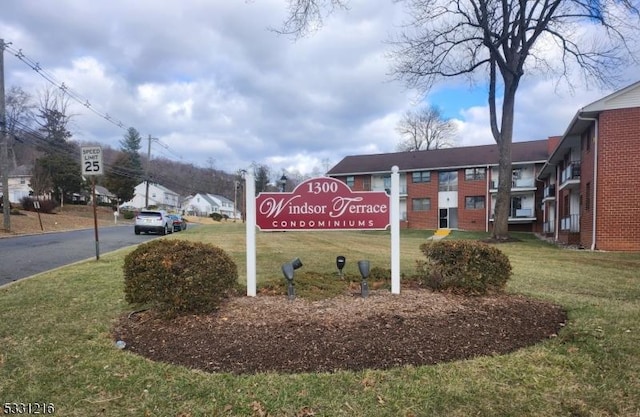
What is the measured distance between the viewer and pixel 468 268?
19.0 feet

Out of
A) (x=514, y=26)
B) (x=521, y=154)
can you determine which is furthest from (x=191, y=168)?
(x=514, y=26)

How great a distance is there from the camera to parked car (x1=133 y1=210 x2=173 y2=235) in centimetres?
2656

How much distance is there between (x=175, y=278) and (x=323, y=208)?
7.22 feet

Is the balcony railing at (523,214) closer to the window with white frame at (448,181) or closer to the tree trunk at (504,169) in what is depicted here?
the window with white frame at (448,181)

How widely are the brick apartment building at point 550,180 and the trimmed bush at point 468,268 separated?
1350 cm

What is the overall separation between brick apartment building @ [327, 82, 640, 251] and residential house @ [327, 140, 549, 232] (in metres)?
0.09

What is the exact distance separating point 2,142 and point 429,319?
86.8ft

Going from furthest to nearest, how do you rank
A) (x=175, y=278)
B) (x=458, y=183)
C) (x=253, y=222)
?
(x=458, y=183)
(x=253, y=222)
(x=175, y=278)

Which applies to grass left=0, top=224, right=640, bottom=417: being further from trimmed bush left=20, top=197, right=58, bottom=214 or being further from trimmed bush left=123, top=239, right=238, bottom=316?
trimmed bush left=20, top=197, right=58, bottom=214

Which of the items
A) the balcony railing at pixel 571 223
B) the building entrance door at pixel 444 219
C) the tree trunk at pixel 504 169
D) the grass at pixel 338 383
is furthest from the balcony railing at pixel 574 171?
the building entrance door at pixel 444 219

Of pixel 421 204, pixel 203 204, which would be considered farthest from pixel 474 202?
pixel 203 204

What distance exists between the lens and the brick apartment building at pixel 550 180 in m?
16.3

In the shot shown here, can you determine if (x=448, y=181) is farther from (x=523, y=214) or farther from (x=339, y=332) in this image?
(x=339, y=332)

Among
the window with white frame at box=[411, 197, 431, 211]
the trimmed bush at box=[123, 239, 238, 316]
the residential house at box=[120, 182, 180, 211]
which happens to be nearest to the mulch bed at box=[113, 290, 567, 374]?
the trimmed bush at box=[123, 239, 238, 316]
